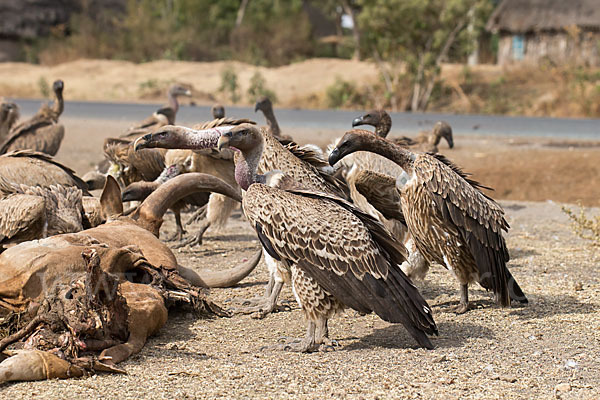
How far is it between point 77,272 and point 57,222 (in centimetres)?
149

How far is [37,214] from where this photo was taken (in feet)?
18.7

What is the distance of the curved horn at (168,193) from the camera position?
226 inches

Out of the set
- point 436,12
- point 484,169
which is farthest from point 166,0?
point 484,169

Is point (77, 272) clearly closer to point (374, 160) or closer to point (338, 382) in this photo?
point (338, 382)

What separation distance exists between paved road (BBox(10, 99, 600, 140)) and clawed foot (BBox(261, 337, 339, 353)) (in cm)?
1547

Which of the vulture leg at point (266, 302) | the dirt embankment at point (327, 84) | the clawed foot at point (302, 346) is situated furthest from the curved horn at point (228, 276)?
the dirt embankment at point (327, 84)

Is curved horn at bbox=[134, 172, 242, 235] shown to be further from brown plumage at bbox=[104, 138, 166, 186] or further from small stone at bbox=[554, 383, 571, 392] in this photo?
small stone at bbox=[554, 383, 571, 392]

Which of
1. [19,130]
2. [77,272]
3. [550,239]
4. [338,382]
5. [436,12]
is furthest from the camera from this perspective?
[436,12]

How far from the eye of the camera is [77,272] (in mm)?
4543

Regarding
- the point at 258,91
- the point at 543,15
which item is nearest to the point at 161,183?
the point at 258,91

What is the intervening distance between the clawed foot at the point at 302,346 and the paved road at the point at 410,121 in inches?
609

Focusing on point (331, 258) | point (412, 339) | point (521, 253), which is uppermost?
point (331, 258)

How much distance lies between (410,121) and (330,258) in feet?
56.9

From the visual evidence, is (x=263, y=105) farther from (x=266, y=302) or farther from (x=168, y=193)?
(x=266, y=302)
